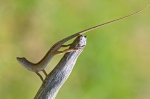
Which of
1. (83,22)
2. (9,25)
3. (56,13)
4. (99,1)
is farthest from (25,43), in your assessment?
(99,1)

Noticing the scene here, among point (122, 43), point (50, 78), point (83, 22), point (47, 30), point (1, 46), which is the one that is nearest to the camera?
point (50, 78)

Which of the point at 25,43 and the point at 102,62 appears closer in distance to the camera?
the point at 25,43

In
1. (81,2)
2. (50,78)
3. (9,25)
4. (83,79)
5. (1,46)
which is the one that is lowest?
(50,78)

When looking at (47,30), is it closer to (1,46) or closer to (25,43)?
(25,43)

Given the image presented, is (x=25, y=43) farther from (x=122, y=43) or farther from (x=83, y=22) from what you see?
(x=122, y=43)

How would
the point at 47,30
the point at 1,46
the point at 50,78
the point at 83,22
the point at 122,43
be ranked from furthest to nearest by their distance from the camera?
the point at 122,43 < the point at 83,22 < the point at 47,30 < the point at 1,46 < the point at 50,78

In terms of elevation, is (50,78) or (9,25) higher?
(9,25)
